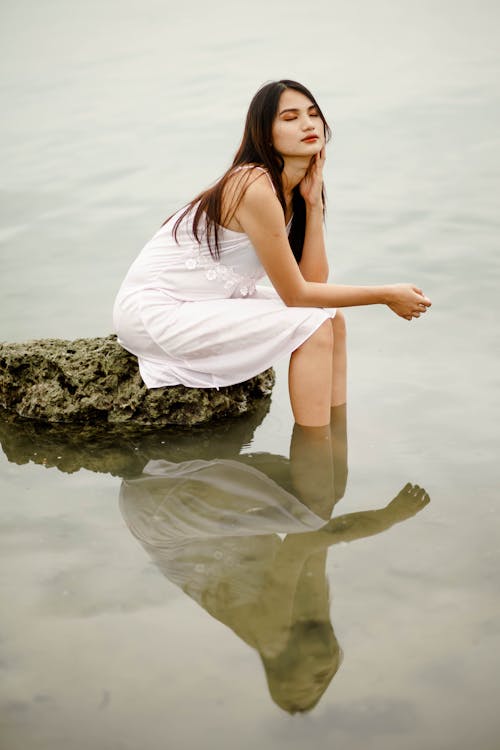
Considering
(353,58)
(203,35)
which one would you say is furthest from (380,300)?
(203,35)

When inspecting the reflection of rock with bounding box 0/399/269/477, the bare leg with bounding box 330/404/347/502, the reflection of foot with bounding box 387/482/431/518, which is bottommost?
the reflection of foot with bounding box 387/482/431/518

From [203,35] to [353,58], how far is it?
9.80 ft

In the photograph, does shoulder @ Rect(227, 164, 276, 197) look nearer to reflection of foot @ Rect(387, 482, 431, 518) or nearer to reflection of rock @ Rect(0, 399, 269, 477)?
reflection of rock @ Rect(0, 399, 269, 477)

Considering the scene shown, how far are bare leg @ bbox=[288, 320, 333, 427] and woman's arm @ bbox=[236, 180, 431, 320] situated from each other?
14 cm

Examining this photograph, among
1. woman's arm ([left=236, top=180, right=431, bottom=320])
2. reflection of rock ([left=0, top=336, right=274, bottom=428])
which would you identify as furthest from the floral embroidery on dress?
reflection of rock ([left=0, top=336, right=274, bottom=428])

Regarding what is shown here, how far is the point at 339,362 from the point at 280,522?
40.5 inches

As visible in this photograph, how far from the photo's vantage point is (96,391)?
4602 mm

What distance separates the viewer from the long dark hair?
412 centimetres

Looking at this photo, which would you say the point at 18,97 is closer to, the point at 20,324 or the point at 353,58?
the point at 353,58

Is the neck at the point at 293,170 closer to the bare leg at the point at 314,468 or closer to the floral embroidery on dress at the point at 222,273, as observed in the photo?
the floral embroidery on dress at the point at 222,273

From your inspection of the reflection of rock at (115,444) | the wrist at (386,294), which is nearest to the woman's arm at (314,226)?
the wrist at (386,294)

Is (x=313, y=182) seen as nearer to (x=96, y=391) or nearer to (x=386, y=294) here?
(x=386, y=294)

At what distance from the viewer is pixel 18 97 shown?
37.7 feet

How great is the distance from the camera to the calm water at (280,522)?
9.44 ft
